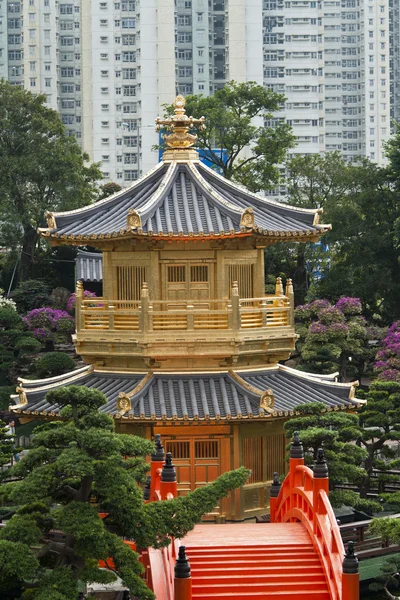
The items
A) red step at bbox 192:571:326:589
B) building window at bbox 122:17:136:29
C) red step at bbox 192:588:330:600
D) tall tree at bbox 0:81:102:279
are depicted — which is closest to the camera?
red step at bbox 192:588:330:600

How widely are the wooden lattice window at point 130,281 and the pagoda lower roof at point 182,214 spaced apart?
1.00 metres

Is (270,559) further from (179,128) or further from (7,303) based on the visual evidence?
(7,303)

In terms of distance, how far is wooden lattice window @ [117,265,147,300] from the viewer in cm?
2864

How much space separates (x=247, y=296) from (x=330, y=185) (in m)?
34.4

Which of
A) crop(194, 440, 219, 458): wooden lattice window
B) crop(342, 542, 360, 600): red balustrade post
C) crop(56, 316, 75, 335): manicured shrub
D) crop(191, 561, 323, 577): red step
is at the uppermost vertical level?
crop(56, 316, 75, 335): manicured shrub

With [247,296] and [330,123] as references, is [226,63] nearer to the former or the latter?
[330,123]

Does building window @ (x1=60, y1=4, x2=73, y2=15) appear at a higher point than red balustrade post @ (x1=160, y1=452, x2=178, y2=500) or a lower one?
higher

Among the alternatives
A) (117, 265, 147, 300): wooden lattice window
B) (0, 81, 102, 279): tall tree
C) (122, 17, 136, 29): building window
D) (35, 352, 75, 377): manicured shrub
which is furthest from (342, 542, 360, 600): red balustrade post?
(122, 17, 136, 29): building window

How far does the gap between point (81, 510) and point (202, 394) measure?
10.3 meters

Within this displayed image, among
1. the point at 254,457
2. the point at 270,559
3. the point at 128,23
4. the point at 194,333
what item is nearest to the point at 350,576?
the point at 270,559

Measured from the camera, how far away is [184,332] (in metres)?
27.8

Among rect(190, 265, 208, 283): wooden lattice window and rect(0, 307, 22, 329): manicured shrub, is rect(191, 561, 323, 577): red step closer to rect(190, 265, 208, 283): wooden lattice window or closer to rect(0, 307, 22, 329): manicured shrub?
rect(190, 265, 208, 283): wooden lattice window

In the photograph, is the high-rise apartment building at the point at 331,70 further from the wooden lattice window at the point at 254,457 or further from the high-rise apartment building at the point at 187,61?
the wooden lattice window at the point at 254,457

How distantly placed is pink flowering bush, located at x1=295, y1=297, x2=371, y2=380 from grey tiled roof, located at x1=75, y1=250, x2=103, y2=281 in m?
9.89
